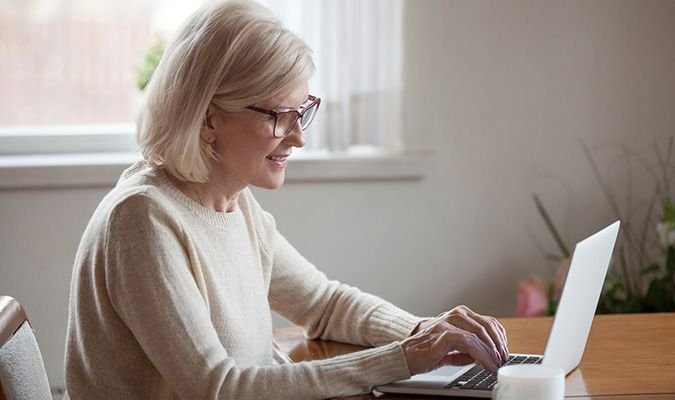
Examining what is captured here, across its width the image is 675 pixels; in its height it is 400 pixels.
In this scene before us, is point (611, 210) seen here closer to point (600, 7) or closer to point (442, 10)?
point (600, 7)

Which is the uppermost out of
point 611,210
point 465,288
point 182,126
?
point 182,126

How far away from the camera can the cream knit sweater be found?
1.41 meters

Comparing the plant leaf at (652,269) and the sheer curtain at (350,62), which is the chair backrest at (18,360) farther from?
the plant leaf at (652,269)

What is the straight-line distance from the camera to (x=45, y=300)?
123 inches

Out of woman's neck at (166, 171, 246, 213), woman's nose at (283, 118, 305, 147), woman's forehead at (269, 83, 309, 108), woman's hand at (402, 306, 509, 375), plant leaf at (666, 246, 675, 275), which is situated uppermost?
woman's forehead at (269, 83, 309, 108)

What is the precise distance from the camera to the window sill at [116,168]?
3051 mm

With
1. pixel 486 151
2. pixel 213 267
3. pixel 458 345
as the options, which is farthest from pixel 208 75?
pixel 486 151

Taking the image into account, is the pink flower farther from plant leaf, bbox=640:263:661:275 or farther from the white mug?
the white mug

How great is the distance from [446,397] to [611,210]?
2.06 meters

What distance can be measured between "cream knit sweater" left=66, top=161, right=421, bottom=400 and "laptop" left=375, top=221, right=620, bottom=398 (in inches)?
2.1

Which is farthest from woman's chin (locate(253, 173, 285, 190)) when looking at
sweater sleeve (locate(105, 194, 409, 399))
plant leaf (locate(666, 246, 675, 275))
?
plant leaf (locate(666, 246, 675, 275))

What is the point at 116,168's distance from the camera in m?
3.06

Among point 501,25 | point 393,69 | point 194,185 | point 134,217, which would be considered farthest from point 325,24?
point 134,217

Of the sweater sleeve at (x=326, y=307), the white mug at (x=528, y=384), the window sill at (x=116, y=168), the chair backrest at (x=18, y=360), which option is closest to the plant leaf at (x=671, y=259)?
→ the window sill at (x=116, y=168)
